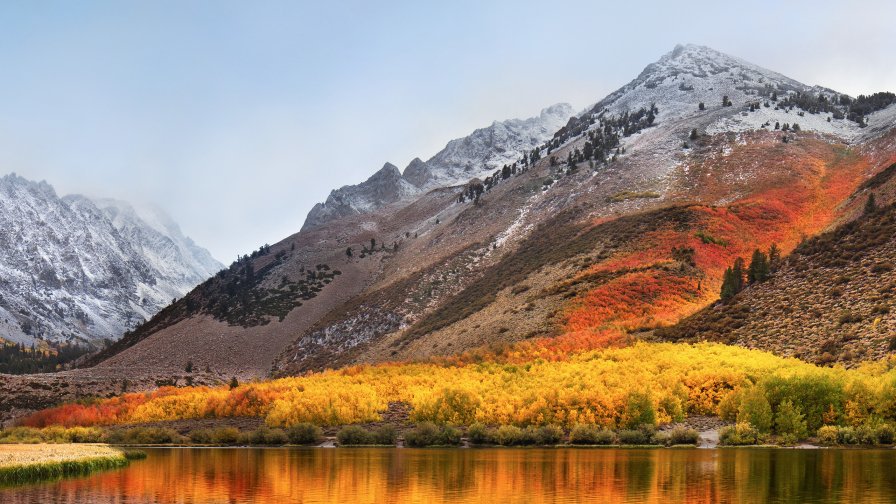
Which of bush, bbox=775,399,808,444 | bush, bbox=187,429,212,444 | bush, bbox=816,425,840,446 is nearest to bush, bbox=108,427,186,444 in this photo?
bush, bbox=187,429,212,444

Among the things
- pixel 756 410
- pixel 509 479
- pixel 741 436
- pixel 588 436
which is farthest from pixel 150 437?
pixel 756 410

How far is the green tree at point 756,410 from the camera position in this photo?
4088cm

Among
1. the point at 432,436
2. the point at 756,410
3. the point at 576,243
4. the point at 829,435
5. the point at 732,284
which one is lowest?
the point at 432,436

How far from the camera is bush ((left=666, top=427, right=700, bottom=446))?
41.2 m

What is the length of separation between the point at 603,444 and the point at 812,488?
60.0 feet

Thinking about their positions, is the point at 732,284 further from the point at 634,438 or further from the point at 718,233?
the point at 634,438

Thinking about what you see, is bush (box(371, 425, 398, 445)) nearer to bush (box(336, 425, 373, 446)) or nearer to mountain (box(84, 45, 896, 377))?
bush (box(336, 425, 373, 446))

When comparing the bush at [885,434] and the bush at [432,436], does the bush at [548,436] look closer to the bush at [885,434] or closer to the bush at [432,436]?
the bush at [432,436]

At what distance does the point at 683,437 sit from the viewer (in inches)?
1629

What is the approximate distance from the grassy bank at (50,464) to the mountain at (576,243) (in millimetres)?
35701

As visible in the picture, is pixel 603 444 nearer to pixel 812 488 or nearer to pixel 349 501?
pixel 812 488

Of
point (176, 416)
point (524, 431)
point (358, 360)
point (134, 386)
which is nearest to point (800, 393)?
point (524, 431)

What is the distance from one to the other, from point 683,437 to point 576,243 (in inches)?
2252

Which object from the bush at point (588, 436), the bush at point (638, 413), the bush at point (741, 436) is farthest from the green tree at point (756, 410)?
the bush at point (588, 436)
